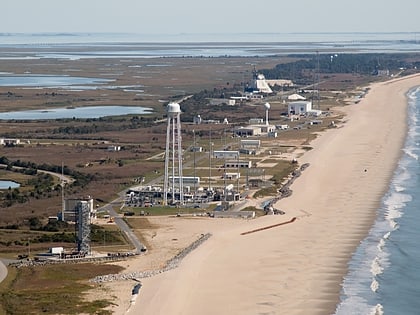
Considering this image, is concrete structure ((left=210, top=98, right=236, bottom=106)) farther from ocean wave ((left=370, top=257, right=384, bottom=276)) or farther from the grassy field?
the grassy field

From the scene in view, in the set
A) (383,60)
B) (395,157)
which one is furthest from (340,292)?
(383,60)

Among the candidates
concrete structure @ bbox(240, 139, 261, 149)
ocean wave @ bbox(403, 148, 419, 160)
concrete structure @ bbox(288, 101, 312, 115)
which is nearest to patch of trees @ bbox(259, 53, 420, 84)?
concrete structure @ bbox(288, 101, 312, 115)

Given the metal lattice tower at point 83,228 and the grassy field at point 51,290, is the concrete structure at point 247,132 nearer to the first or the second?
the metal lattice tower at point 83,228

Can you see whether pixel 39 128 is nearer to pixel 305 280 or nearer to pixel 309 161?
pixel 309 161

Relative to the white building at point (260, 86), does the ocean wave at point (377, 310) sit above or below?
below

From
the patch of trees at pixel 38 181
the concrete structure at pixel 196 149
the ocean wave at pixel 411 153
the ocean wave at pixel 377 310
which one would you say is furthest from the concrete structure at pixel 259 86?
the ocean wave at pixel 377 310

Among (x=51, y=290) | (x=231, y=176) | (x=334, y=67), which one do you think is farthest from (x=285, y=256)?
(x=334, y=67)
